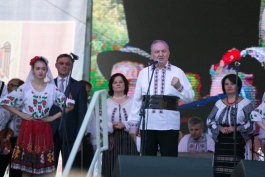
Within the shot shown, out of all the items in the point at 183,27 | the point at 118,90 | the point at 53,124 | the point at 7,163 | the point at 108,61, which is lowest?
the point at 7,163

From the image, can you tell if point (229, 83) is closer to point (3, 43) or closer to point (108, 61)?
point (108, 61)

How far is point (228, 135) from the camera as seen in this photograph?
231 inches

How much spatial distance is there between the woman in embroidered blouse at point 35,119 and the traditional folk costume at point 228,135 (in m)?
1.55

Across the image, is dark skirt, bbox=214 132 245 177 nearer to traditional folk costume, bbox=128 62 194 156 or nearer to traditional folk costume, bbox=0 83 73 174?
traditional folk costume, bbox=128 62 194 156

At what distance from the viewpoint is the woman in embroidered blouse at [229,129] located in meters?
5.85

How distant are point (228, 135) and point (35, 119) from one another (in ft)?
6.34

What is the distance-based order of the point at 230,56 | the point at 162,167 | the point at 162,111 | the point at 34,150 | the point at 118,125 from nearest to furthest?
the point at 162,167
the point at 162,111
the point at 34,150
the point at 118,125
the point at 230,56

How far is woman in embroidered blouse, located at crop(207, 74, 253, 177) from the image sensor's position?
5.85 m

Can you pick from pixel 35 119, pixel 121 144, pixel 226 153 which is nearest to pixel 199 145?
pixel 226 153

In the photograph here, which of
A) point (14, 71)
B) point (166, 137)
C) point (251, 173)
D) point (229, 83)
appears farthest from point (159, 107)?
point (14, 71)

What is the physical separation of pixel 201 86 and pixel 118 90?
Answer: 1208 mm

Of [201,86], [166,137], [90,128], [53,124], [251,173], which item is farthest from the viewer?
[201,86]

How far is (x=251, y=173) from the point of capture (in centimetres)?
364

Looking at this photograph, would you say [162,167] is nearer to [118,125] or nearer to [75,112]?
[75,112]
